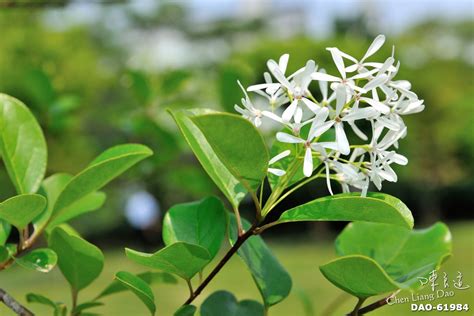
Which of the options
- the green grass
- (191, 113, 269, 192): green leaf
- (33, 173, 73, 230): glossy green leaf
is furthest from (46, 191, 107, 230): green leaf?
the green grass

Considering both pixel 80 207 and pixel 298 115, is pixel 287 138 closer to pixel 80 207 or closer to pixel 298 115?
pixel 298 115

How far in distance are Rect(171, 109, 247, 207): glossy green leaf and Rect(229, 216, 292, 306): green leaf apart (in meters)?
0.04

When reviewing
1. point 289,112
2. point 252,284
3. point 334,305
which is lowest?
point 252,284

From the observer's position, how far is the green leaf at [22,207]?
459 millimetres

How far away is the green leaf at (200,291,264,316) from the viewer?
1.71 ft

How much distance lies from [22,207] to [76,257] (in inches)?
3.1

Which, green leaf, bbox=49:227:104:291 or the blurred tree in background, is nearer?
green leaf, bbox=49:227:104:291

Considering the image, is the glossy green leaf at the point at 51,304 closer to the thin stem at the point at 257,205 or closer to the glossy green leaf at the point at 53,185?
the glossy green leaf at the point at 53,185

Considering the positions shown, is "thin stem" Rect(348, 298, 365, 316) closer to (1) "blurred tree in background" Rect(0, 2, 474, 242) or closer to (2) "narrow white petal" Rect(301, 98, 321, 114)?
(2) "narrow white petal" Rect(301, 98, 321, 114)

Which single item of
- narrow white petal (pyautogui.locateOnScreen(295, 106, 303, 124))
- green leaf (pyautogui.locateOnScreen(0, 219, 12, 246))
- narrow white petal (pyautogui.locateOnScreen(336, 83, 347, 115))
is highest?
narrow white petal (pyautogui.locateOnScreen(336, 83, 347, 115))

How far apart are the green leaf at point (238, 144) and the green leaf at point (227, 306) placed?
126 mm

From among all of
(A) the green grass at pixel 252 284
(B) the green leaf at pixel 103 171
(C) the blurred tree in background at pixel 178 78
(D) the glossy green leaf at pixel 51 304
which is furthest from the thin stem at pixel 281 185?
(A) the green grass at pixel 252 284

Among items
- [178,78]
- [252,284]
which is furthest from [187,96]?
[252,284]

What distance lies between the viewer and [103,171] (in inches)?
20.0
